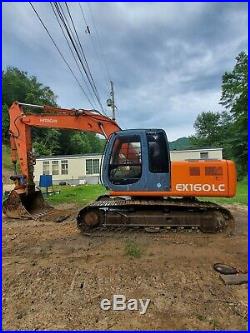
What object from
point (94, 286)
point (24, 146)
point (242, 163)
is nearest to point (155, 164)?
point (94, 286)

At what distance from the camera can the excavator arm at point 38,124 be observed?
825cm

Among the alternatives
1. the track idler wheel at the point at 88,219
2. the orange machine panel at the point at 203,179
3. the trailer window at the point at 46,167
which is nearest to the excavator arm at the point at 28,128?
the track idler wheel at the point at 88,219

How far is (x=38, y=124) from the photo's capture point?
333 inches

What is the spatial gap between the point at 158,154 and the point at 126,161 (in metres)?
0.80

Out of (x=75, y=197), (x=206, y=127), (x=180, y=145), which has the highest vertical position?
(x=206, y=127)

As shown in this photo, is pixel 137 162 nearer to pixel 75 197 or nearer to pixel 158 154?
pixel 158 154

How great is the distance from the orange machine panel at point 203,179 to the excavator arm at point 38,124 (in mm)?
2598

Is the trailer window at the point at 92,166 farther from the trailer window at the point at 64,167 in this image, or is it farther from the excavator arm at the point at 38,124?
the excavator arm at the point at 38,124

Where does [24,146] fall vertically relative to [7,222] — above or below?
above

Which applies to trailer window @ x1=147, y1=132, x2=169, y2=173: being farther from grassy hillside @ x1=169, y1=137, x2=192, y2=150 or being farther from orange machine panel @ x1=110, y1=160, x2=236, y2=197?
grassy hillside @ x1=169, y1=137, x2=192, y2=150

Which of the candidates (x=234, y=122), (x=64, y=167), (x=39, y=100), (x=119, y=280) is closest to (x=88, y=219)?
(x=119, y=280)

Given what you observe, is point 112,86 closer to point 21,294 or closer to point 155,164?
point 155,164

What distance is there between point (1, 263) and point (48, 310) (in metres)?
1.94

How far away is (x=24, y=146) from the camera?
859 centimetres
